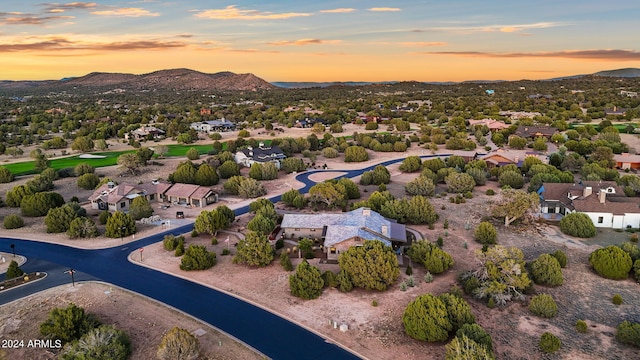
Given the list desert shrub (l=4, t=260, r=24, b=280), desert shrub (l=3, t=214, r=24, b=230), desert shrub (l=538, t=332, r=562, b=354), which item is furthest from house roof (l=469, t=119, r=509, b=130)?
desert shrub (l=4, t=260, r=24, b=280)

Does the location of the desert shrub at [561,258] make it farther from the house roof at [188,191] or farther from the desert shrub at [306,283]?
the house roof at [188,191]

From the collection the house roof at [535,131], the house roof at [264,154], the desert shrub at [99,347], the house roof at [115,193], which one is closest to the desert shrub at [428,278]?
the desert shrub at [99,347]

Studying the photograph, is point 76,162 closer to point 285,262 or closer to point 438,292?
point 285,262

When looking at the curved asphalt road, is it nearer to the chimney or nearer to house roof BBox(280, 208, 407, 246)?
house roof BBox(280, 208, 407, 246)

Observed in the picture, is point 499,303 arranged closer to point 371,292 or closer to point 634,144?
point 371,292

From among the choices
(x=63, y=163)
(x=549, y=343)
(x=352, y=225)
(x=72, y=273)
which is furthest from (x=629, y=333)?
(x=63, y=163)

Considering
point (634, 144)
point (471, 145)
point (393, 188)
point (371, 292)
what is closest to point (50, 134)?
point (393, 188)
